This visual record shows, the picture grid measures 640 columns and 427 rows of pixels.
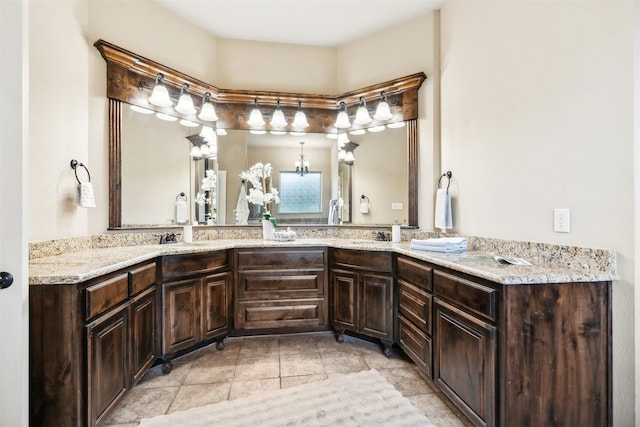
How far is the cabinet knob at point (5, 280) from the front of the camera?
1146mm

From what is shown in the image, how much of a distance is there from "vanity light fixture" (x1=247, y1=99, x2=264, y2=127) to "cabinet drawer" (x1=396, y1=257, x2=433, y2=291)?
193 centimetres

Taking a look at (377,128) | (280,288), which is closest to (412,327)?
(280,288)

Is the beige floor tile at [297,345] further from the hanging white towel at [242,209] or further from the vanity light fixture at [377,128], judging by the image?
the vanity light fixture at [377,128]

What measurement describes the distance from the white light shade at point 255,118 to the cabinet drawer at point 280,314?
5.78 ft

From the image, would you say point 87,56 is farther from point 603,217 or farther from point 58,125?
point 603,217

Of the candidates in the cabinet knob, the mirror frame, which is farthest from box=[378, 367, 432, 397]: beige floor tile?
the cabinet knob

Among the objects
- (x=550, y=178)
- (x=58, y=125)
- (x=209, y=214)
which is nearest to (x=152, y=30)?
(x=58, y=125)

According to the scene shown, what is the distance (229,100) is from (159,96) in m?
0.70

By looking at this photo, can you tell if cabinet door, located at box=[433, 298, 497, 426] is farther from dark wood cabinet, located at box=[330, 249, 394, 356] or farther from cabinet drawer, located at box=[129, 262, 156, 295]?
cabinet drawer, located at box=[129, 262, 156, 295]

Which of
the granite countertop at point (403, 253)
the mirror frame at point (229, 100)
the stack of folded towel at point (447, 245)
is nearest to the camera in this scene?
the granite countertop at point (403, 253)

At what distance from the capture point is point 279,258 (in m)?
2.67

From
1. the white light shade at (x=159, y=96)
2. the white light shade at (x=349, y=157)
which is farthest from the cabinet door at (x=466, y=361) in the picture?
the white light shade at (x=159, y=96)

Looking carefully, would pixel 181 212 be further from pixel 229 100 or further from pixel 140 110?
pixel 229 100

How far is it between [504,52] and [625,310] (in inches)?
63.5
